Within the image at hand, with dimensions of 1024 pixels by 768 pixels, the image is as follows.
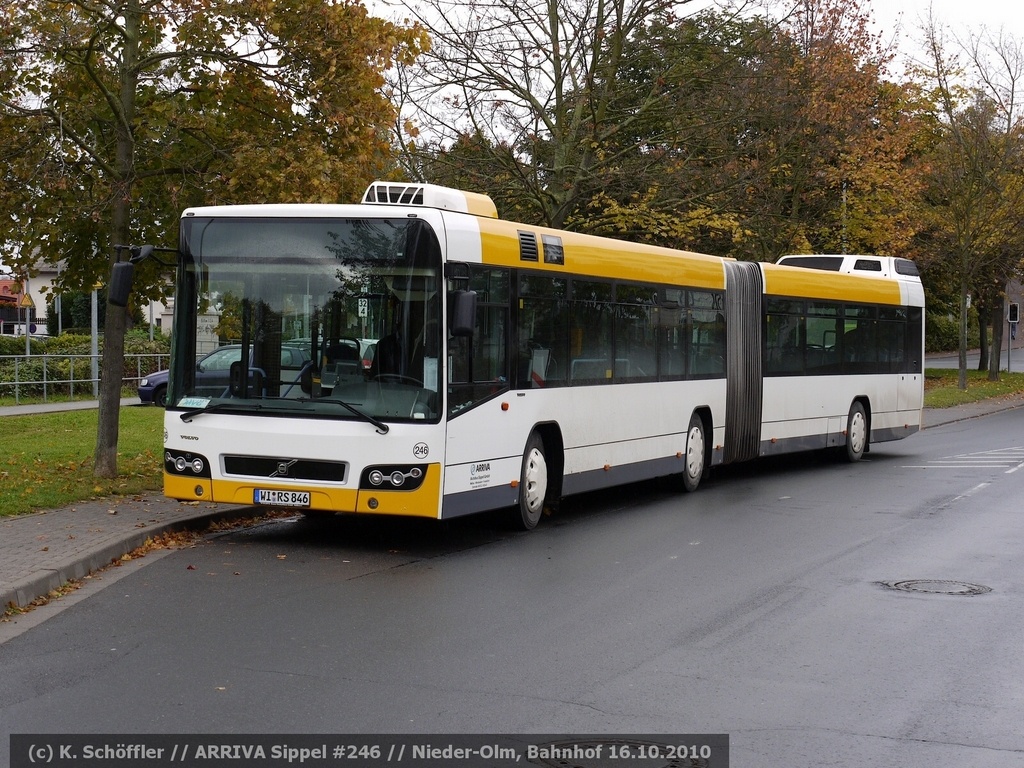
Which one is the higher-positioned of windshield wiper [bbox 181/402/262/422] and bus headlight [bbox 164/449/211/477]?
windshield wiper [bbox 181/402/262/422]

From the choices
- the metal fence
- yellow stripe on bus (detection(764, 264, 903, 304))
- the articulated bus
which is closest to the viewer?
the articulated bus

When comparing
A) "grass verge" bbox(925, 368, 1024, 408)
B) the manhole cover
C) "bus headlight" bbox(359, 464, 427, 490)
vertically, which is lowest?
the manhole cover

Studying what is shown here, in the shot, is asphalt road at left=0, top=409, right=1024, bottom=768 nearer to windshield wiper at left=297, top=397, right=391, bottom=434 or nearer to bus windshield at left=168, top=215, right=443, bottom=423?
windshield wiper at left=297, top=397, right=391, bottom=434

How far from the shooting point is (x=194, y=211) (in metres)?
11.8

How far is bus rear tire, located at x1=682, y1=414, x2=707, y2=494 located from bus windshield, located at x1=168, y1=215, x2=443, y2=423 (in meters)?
6.17

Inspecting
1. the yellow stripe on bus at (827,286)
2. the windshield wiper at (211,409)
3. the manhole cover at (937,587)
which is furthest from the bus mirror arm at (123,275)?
the yellow stripe on bus at (827,286)

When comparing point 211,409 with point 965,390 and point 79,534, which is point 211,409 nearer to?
point 79,534

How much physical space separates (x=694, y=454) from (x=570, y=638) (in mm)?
9248

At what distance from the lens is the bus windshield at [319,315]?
37.1ft

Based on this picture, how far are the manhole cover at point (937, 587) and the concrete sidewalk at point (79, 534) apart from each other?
5903 mm

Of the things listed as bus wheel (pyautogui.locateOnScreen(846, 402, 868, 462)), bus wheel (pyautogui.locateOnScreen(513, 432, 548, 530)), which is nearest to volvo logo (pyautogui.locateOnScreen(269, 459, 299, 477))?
bus wheel (pyautogui.locateOnScreen(513, 432, 548, 530))

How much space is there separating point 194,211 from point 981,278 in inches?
1597

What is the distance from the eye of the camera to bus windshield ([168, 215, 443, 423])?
1130 centimetres

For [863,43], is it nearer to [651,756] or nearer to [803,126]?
[803,126]
